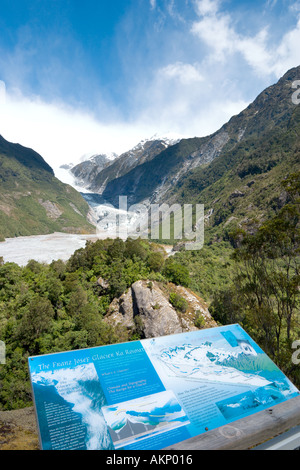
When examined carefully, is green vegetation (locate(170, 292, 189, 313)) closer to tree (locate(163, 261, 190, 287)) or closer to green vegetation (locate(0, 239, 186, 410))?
green vegetation (locate(0, 239, 186, 410))

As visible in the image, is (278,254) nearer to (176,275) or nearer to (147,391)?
(176,275)

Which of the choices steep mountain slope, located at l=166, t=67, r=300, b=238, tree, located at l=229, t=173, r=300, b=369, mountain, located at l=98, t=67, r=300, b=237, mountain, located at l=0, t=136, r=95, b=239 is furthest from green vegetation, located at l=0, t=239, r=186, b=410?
mountain, located at l=0, t=136, r=95, b=239

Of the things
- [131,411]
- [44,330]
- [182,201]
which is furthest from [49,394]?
[182,201]

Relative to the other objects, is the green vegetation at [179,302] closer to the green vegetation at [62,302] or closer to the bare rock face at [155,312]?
the bare rock face at [155,312]

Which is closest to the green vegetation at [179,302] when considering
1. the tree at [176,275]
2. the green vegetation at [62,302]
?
the green vegetation at [62,302]

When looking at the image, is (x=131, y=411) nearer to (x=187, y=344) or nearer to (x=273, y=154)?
(x=187, y=344)

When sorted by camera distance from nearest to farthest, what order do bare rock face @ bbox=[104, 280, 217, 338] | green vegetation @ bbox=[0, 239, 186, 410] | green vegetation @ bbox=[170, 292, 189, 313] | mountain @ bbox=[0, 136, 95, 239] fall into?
green vegetation @ bbox=[0, 239, 186, 410] → bare rock face @ bbox=[104, 280, 217, 338] → green vegetation @ bbox=[170, 292, 189, 313] → mountain @ bbox=[0, 136, 95, 239]

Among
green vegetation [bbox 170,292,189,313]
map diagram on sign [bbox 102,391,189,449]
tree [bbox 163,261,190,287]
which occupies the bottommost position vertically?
green vegetation [bbox 170,292,189,313]

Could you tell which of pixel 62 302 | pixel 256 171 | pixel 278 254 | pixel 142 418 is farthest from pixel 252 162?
pixel 142 418
